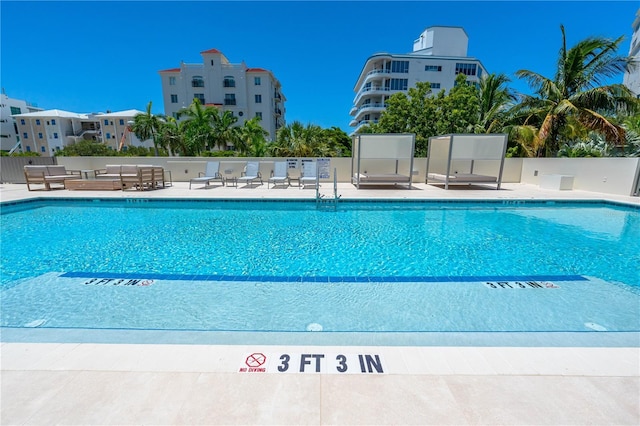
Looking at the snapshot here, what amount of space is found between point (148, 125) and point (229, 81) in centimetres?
1624

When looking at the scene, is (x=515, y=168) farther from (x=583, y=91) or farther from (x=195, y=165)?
Answer: (x=195, y=165)

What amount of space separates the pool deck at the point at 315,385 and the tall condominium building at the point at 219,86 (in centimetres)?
3734

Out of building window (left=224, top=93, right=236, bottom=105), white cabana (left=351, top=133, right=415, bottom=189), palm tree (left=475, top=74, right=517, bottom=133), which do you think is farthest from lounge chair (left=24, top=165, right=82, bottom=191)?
building window (left=224, top=93, right=236, bottom=105)

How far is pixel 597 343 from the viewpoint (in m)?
2.53

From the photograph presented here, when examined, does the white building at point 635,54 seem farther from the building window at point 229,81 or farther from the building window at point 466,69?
the building window at point 229,81

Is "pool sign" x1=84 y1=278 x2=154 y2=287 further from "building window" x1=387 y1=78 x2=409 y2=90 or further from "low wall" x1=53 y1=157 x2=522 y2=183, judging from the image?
"building window" x1=387 y1=78 x2=409 y2=90

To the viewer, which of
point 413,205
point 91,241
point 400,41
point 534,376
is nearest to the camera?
point 534,376

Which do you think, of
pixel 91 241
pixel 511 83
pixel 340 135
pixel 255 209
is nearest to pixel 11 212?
pixel 91 241

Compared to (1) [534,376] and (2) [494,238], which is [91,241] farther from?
(2) [494,238]

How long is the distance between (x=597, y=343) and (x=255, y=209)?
26.0 feet

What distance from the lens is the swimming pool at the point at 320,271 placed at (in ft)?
10.3

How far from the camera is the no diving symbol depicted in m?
2.09

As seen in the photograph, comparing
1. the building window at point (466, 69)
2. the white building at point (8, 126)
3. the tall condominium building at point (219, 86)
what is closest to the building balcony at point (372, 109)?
the building window at point (466, 69)

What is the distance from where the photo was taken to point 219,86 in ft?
122
